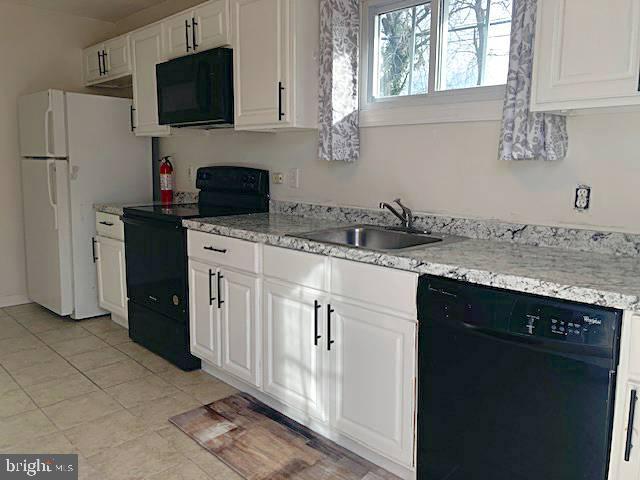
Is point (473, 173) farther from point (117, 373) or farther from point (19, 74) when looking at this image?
point (19, 74)

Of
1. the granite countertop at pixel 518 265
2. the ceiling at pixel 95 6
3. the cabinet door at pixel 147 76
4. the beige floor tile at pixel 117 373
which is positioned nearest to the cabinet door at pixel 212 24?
the cabinet door at pixel 147 76

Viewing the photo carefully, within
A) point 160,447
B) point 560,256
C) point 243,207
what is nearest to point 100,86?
point 243,207

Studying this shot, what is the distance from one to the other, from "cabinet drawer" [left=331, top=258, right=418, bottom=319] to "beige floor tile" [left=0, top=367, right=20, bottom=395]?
1983 mm

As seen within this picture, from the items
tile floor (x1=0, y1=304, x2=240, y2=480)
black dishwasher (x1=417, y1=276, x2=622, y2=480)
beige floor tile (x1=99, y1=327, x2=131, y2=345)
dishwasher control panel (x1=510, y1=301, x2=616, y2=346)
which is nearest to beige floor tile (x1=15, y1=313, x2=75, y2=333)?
tile floor (x1=0, y1=304, x2=240, y2=480)

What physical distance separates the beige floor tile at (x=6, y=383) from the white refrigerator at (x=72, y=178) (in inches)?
40.5

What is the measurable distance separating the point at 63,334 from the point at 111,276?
52cm

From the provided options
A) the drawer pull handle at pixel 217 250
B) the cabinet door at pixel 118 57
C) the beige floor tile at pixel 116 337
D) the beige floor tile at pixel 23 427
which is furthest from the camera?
the cabinet door at pixel 118 57

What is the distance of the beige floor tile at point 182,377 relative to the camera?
296cm

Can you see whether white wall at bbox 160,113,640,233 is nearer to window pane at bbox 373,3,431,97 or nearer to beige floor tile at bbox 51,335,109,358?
window pane at bbox 373,3,431,97

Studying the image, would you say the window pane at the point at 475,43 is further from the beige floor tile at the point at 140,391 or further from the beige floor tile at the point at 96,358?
the beige floor tile at the point at 96,358

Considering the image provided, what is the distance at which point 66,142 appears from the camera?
3.85 meters

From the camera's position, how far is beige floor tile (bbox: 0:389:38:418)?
8.54ft

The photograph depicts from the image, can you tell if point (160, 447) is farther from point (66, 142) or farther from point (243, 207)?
point (66, 142)

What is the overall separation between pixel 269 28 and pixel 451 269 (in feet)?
5.79
